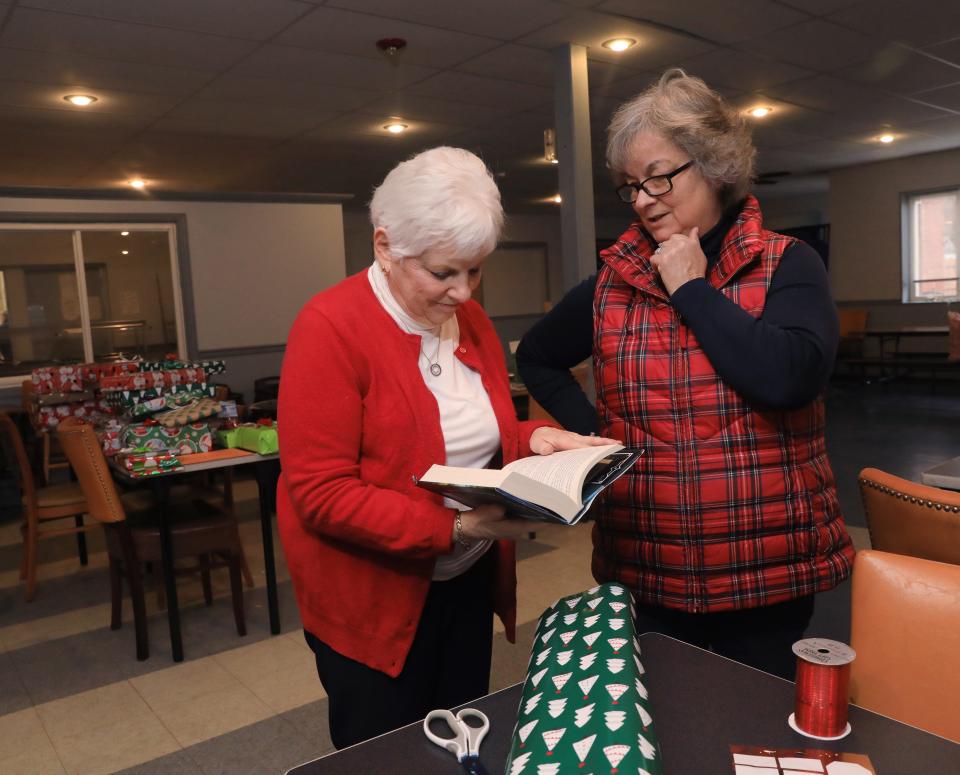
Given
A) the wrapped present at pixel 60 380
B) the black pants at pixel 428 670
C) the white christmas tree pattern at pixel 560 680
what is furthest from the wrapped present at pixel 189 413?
the white christmas tree pattern at pixel 560 680

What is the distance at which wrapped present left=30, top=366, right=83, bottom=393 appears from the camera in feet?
14.3

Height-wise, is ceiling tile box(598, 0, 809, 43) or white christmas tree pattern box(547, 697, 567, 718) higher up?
ceiling tile box(598, 0, 809, 43)

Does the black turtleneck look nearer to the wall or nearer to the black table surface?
the black table surface

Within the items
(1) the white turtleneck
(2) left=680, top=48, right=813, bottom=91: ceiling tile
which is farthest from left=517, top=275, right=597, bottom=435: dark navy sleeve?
(2) left=680, top=48, right=813, bottom=91: ceiling tile

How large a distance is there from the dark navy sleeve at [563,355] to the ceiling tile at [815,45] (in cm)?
428

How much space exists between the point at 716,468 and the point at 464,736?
609mm

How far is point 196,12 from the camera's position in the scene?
13.5 ft

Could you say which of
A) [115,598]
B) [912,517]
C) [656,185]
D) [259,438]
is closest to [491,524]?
[656,185]

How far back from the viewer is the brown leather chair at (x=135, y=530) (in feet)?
10.6

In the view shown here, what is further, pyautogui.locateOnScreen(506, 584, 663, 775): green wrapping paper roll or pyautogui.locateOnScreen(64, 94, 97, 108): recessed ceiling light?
pyautogui.locateOnScreen(64, 94, 97, 108): recessed ceiling light

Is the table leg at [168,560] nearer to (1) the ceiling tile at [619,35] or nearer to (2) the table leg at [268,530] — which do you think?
(2) the table leg at [268,530]

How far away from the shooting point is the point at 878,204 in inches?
430

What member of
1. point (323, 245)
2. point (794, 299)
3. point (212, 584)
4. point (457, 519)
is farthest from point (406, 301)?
point (323, 245)

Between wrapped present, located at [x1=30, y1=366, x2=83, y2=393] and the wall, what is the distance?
3.56m
